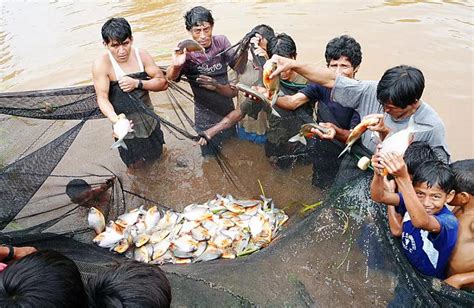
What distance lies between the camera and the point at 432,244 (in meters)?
2.36

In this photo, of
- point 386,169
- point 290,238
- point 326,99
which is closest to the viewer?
point 386,169

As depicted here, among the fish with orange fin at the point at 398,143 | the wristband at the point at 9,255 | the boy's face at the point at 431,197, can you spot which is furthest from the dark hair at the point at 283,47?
the wristband at the point at 9,255

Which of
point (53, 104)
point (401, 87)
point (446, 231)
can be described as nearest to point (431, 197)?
point (446, 231)

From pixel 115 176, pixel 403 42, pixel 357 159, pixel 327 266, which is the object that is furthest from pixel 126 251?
pixel 403 42

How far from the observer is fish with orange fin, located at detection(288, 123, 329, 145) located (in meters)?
3.22

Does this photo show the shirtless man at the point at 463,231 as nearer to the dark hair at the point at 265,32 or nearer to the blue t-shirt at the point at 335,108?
the blue t-shirt at the point at 335,108

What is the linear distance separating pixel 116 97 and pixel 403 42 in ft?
20.7

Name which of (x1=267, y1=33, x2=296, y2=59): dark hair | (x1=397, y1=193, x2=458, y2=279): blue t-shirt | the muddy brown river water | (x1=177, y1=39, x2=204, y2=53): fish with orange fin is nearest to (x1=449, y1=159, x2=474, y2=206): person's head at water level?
(x1=397, y1=193, x2=458, y2=279): blue t-shirt

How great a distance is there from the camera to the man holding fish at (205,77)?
3873 mm

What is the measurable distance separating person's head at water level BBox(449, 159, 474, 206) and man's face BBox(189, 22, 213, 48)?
2762 mm

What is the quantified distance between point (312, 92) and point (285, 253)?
140cm

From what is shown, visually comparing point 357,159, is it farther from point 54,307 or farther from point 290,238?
point 54,307

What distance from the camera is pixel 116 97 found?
378 centimetres

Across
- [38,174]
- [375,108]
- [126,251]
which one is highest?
[375,108]
